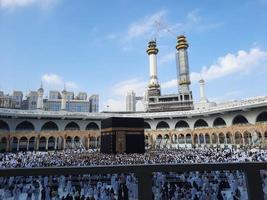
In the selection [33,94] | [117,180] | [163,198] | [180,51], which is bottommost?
[163,198]

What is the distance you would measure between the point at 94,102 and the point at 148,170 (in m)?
100

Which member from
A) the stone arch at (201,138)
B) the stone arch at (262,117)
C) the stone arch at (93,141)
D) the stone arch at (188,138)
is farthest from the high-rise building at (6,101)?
the stone arch at (262,117)

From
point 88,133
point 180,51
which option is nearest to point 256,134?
point 88,133

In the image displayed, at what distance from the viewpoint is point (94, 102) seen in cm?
10088

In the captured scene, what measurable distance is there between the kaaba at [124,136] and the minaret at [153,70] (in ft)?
142

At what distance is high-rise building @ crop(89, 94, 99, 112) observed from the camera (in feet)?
326

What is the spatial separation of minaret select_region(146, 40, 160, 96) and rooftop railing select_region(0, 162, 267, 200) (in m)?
67.8

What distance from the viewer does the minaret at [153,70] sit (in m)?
70.0

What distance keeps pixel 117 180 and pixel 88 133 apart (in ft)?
138

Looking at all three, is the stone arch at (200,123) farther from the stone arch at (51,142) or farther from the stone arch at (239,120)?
the stone arch at (51,142)

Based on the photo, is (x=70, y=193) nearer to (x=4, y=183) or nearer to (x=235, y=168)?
(x=4, y=183)

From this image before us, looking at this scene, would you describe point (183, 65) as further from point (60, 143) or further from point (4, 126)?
point (4, 126)

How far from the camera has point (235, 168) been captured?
2299 millimetres

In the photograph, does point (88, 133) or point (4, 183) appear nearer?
point (4, 183)
